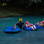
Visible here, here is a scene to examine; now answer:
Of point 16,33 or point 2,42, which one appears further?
point 16,33

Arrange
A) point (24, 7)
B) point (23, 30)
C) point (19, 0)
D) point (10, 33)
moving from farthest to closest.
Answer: point (24, 7) → point (19, 0) → point (23, 30) → point (10, 33)

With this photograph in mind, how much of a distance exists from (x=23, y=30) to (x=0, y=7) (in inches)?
511

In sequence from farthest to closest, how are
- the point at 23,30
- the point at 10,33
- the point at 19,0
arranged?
the point at 19,0
the point at 23,30
the point at 10,33

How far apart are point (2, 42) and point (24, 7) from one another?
1643 cm

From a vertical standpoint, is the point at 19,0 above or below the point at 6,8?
above

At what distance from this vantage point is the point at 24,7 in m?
22.2

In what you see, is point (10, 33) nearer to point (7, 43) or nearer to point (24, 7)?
point (7, 43)

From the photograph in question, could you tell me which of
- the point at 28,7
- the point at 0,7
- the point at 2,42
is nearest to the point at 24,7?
the point at 28,7

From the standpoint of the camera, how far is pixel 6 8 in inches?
840

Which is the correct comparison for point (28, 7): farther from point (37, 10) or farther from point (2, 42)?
point (2, 42)

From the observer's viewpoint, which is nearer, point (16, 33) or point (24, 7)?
point (16, 33)

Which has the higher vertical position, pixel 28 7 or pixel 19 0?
pixel 19 0

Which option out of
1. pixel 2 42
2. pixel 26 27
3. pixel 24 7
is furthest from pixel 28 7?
pixel 2 42

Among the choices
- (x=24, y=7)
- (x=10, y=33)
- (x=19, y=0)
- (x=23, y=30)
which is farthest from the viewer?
(x=24, y=7)
